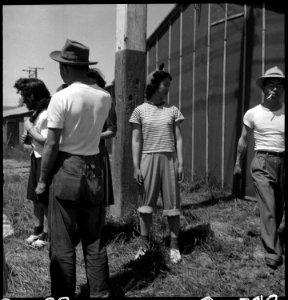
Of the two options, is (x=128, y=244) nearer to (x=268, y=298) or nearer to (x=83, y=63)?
(x=268, y=298)

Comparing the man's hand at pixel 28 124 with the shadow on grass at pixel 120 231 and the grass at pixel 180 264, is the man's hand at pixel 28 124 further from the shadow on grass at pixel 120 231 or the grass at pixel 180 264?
the shadow on grass at pixel 120 231

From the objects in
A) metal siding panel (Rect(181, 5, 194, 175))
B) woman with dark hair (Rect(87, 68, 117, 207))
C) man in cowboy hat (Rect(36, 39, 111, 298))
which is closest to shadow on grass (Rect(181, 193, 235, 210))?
metal siding panel (Rect(181, 5, 194, 175))

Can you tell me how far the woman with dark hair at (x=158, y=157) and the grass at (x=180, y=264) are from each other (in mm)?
220

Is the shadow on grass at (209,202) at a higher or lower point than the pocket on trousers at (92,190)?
lower

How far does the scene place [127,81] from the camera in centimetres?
451

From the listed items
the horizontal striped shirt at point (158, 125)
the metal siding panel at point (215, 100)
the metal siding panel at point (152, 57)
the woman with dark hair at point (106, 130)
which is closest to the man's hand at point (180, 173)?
the horizontal striped shirt at point (158, 125)

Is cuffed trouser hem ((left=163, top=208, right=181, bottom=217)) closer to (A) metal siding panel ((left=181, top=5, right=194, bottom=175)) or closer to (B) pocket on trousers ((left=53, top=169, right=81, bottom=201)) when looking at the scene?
(B) pocket on trousers ((left=53, top=169, right=81, bottom=201))

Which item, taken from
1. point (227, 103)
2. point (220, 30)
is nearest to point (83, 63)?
point (227, 103)

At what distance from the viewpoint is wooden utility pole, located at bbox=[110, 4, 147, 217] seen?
4508mm

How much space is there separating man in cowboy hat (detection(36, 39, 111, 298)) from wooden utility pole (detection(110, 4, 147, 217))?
1.77m

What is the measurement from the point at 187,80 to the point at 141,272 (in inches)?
220

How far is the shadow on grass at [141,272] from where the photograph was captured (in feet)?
10.4

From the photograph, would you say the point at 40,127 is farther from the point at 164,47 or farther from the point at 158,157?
the point at 164,47

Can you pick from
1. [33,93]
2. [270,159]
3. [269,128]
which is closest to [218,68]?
[269,128]
